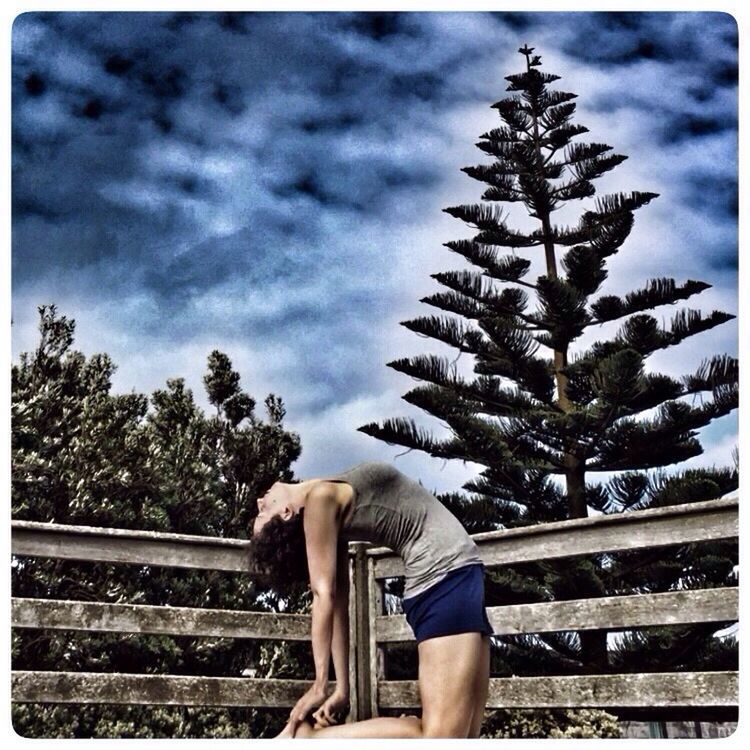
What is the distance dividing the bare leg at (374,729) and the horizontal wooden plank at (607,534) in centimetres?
98

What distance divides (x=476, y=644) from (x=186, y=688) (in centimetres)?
120

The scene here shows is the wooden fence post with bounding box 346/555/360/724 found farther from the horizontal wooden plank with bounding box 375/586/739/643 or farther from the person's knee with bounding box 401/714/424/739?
the person's knee with bounding box 401/714/424/739

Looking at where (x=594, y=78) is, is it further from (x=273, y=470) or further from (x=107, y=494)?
(x=107, y=494)

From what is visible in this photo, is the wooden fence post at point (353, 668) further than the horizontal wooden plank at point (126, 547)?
Yes

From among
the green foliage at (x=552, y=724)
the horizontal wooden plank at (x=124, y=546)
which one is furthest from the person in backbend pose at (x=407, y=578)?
the green foliage at (x=552, y=724)

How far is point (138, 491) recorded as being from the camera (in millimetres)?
7527

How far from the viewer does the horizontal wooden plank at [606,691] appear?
2637mm

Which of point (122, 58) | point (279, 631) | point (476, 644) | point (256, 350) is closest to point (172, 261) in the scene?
point (256, 350)

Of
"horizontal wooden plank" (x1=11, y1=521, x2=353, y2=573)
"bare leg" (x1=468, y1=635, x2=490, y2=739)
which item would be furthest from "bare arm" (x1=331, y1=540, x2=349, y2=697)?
"horizontal wooden plank" (x1=11, y1=521, x2=353, y2=573)

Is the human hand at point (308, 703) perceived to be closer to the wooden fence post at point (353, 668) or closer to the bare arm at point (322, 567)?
the bare arm at point (322, 567)

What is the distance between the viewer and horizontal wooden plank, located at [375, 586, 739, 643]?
8.59ft

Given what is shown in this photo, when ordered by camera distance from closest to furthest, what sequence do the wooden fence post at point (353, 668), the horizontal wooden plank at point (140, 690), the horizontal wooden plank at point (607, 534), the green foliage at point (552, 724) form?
the horizontal wooden plank at point (140, 690)
the horizontal wooden plank at point (607, 534)
the wooden fence post at point (353, 668)
the green foliage at point (552, 724)

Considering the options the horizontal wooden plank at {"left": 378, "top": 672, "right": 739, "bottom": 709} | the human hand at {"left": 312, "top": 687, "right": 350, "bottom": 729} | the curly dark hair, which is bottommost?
the horizontal wooden plank at {"left": 378, "top": 672, "right": 739, "bottom": 709}

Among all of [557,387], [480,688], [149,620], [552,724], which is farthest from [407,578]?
[557,387]
